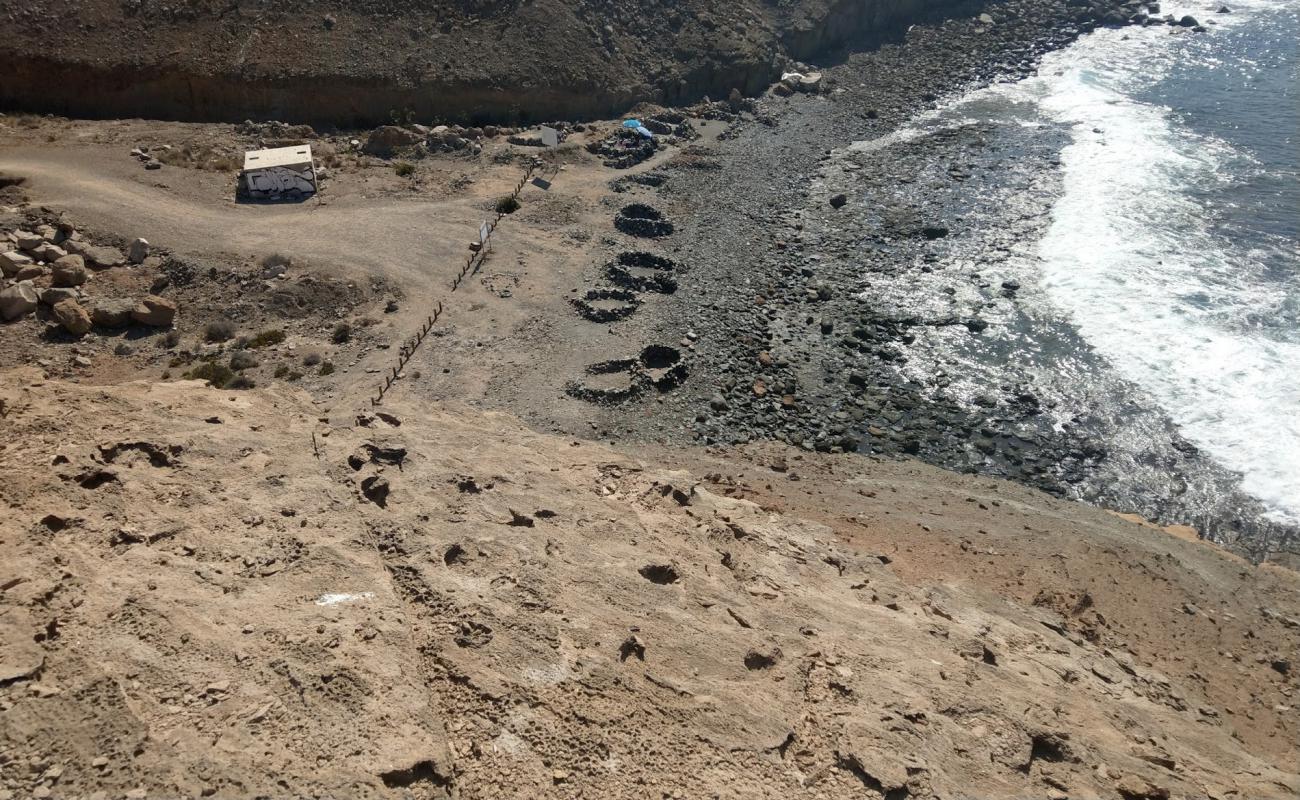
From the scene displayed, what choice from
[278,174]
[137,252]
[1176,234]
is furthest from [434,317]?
[1176,234]

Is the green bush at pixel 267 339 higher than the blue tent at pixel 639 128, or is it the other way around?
the blue tent at pixel 639 128

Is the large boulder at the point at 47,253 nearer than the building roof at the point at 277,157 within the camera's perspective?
Yes

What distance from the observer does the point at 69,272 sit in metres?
28.5

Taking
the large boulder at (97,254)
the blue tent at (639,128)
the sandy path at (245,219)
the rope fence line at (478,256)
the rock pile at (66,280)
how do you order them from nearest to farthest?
the rock pile at (66,280), the large boulder at (97,254), the sandy path at (245,219), the rope fence line at (478,256), the blue tent at (639,128)

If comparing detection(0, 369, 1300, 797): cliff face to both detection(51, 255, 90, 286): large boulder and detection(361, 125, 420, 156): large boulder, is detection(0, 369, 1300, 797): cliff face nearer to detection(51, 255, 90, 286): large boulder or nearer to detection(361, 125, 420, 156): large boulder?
detection(51, 255, 90, 286): large boulder

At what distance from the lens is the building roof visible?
3612 cm

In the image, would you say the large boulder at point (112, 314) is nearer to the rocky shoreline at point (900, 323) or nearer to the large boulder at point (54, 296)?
the large boulder at point (54, 296)

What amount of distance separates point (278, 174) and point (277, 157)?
1.29m

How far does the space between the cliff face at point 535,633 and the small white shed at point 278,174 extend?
16.8 m

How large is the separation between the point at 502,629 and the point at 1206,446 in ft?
85.0

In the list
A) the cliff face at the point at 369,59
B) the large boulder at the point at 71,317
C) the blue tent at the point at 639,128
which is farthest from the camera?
the blue tent at the point at 639,128

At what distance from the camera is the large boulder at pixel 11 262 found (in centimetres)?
2806

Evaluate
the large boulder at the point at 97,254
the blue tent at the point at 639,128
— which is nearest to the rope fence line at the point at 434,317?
the blue tent at the point at 639,128

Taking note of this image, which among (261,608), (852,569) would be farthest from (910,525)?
(261,608)
